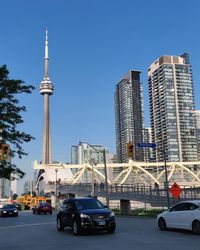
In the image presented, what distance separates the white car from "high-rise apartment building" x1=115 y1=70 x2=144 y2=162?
131 m

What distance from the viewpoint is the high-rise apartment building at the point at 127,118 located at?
6294 inches

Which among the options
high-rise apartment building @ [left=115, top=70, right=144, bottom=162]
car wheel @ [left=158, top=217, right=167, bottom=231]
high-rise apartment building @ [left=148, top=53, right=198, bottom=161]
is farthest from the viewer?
high-rise apartment building @ [left=115, top=70, right=144, bottom=162]

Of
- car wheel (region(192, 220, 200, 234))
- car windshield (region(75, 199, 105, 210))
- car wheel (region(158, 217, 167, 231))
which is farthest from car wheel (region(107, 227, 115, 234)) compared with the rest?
car wheel (region(192, 220, 200, 234))

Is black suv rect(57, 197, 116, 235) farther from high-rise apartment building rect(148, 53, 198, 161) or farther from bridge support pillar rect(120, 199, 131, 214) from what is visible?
high-rise apartment building rect(148, 53, 198, 161)

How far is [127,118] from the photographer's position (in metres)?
175

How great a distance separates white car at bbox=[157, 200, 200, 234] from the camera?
649 inches

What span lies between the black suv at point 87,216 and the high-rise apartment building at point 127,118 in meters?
131

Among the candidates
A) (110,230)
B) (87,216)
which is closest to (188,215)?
(110,230)

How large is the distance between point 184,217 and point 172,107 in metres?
102

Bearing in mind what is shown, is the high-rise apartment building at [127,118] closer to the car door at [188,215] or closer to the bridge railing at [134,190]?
the bridge railing at [134,190]

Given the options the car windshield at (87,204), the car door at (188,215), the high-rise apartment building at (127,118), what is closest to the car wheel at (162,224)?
the car door at (188,215)

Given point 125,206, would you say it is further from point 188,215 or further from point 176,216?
point 188,215

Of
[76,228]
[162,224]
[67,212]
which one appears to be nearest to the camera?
[76,228]

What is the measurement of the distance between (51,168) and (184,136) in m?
71.7
